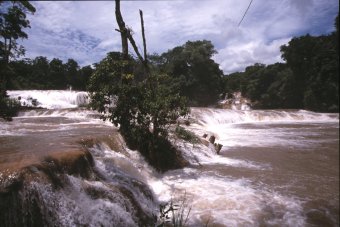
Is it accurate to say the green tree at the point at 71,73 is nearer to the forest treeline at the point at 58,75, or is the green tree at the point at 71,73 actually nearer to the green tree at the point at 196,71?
the forest treeline at the point at 58,75

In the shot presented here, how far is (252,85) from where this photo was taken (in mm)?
41812

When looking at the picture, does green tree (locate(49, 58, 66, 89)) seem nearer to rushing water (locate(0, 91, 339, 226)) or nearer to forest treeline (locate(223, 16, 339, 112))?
forest treeline (locate(223, 16, 339, 112))

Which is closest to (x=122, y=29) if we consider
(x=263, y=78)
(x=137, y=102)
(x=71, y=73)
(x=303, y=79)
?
(x=137, y=102)

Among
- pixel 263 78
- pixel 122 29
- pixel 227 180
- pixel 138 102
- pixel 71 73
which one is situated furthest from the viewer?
pixel 71 73

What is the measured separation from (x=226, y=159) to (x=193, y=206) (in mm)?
4407

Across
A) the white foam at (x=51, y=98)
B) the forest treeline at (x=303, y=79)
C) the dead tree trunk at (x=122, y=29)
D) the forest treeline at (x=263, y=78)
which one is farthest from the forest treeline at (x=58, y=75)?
the dead tree trunk at (x=122, y=29)

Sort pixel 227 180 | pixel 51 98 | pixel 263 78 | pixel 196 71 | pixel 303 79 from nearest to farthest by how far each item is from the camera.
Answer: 1. pixel 227 180
2. pixel 51 98
3. pixel 303 79
4. pixel 196 71
5. pixel 263 78

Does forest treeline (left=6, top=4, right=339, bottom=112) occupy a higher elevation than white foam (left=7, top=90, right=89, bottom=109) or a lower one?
higher

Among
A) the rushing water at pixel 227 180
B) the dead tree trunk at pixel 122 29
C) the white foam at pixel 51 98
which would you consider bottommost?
the rushing water at pixel 227 180

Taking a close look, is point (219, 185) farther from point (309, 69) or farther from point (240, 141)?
point (309, 69)

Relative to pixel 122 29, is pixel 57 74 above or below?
above

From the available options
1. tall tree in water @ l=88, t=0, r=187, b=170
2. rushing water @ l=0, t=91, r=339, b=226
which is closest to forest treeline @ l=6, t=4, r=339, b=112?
rushing water @ l=0, t=91, r=339, b=226

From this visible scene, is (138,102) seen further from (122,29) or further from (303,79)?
(303,79)

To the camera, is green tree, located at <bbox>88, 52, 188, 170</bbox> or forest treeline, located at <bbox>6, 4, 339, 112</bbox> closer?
green tree, located at <bbox>88, 52, 188, 170</bbox>
